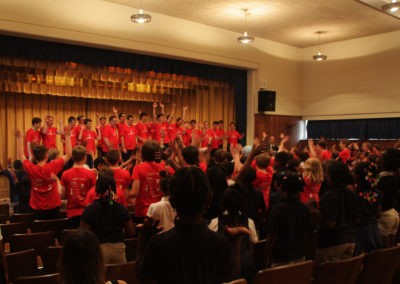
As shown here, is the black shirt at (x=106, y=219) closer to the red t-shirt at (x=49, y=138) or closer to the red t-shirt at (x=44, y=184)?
the red t-shirt at (x=44, y=184)

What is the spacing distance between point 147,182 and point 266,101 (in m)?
9.21

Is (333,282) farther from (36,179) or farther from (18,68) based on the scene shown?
(18,68)

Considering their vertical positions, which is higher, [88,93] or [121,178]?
[88,93]

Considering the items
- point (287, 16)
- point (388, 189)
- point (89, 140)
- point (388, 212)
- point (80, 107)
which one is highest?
point (287, 16)

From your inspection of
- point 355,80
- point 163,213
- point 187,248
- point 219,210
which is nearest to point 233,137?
point 355,80

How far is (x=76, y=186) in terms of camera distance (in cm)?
391

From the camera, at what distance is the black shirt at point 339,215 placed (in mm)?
2941

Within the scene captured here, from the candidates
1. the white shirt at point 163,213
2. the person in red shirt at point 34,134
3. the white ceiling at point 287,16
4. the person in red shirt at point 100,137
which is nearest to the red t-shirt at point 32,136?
the person in red shirt at point 34,134

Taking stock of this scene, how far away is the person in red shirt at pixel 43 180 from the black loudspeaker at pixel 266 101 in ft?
28.8

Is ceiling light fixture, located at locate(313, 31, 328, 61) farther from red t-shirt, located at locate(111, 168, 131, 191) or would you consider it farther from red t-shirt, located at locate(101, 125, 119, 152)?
red t-shirt, located at locate(111, 168, 131, 191)

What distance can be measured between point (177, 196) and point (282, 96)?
12.5 m

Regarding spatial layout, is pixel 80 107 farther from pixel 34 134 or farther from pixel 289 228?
pixel 289 228

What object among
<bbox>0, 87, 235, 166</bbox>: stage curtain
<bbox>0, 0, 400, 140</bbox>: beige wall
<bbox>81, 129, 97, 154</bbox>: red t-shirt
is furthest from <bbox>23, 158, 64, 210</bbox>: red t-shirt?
<bbox>0, 87, 235, 166</bbox>: stage curtain

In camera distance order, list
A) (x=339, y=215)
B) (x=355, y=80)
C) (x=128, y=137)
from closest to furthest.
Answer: (x=339, y=215), (x=128, y=137), (x=355, y=80)
